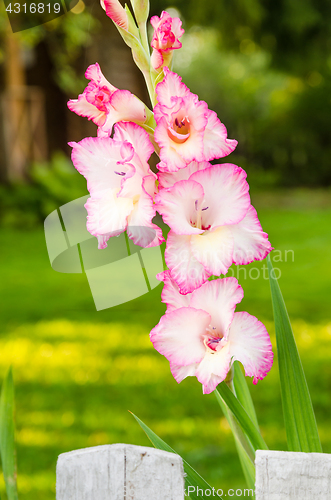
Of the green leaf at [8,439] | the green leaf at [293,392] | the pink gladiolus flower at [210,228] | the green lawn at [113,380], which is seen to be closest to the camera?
the pink gladiolus flower at [210,228]

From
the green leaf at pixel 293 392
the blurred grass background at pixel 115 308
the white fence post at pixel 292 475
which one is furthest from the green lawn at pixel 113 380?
the white fence post at pixel 292 475

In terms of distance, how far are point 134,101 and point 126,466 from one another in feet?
1.02

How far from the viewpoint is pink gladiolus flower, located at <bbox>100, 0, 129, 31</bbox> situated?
43cm

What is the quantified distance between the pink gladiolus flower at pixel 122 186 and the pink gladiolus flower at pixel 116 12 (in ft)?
0.32

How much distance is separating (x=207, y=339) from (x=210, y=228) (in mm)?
91

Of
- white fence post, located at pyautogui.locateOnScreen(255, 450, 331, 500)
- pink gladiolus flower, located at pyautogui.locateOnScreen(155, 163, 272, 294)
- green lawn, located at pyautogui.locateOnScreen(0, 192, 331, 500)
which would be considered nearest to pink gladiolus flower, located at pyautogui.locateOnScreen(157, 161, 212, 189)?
pink gladiolus flower, located at pyautogui.locateOnScreen(155, 163, 272, 294)

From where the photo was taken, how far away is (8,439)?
2.17 ft

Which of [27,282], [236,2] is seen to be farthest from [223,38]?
[27,282]

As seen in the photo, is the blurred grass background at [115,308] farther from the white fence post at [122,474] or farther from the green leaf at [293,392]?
the white fence post at [122,474]

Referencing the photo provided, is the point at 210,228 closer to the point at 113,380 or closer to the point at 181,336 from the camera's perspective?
the point at 181,336

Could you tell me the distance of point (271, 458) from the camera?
A: 439mm

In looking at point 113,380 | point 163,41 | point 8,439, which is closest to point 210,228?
point 163,41

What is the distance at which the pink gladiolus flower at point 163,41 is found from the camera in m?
0.44

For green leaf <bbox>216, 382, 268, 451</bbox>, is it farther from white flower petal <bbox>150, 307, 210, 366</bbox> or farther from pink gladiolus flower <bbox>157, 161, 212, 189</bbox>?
pink gladiolus flower <bbox>157, 161, 212, 189</bbox>
